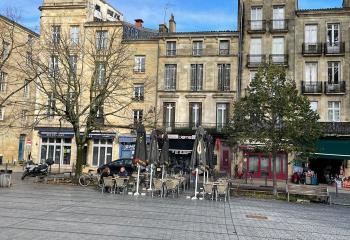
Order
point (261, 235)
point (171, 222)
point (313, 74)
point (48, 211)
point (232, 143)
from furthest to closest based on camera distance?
point (313, 74), point (232, 143), point (48, 211), point (171, 222), point (261, 235)

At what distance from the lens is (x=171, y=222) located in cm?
1116

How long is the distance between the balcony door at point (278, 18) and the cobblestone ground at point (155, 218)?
2069cm

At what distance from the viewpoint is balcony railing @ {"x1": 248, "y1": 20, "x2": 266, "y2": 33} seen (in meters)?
34.3

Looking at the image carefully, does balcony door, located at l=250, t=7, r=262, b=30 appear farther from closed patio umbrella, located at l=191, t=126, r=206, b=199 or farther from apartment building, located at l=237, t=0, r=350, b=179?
closed patio umbrella, located at l=191, t=126, r=206, b=199

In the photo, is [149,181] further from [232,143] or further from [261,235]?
[261,235]

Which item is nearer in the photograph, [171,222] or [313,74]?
[171,222]

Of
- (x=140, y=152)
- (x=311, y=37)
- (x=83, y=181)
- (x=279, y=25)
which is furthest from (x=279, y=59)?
(x=140, y=152)

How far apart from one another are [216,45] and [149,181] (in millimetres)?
18167

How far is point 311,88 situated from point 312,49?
3070mm

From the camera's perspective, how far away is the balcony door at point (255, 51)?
3428 centimetres

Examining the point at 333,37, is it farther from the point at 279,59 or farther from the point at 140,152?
the point at 140,152

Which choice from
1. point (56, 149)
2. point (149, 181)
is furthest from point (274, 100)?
point (56, 149)

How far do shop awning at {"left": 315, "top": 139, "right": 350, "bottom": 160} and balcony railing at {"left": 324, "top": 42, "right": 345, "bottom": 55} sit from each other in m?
6.74

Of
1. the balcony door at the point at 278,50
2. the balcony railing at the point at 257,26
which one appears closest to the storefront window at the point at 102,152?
the balcony railing at the point at 257,26
